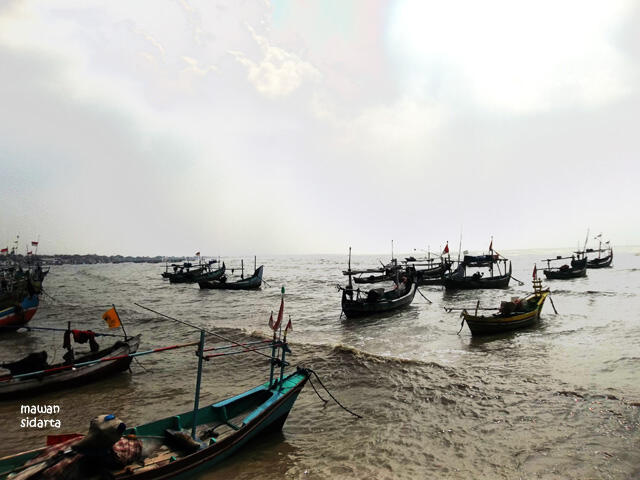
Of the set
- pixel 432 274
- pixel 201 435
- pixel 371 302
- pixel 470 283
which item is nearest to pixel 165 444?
pixel 201 435

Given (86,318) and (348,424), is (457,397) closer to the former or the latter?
(348,424)

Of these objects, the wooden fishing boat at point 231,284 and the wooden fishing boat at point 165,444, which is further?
the wooden fishing boat at point 231,284

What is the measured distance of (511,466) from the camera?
6.71m

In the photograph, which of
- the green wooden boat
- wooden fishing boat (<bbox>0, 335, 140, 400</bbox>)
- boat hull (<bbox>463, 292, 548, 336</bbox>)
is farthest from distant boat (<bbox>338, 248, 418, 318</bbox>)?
the green wooden boat

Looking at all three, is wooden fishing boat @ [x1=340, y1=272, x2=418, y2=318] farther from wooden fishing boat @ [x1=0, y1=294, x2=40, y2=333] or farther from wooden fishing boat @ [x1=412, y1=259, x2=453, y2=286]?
wooden fishing boat @ [x1=412, y1=259, x2=453, y2=286]

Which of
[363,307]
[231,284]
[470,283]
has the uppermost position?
[470,283]

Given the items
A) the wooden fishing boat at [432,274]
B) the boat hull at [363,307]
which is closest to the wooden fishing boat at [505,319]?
the boat hull at [363,307]

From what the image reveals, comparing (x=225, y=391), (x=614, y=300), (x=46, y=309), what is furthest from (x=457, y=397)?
(x=46, y=309)

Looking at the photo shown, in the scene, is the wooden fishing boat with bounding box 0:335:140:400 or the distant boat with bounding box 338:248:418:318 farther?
the distant boat with bounding box 338:248:418:318

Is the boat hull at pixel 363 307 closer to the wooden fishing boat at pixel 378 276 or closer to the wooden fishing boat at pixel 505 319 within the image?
the wooden fishing boat at pixel 505 319

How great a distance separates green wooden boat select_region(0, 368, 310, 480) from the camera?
511 centimetres

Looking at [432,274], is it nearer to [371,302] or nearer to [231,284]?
[231,284]

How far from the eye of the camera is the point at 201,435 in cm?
675

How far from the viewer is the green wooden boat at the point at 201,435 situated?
5105mm
